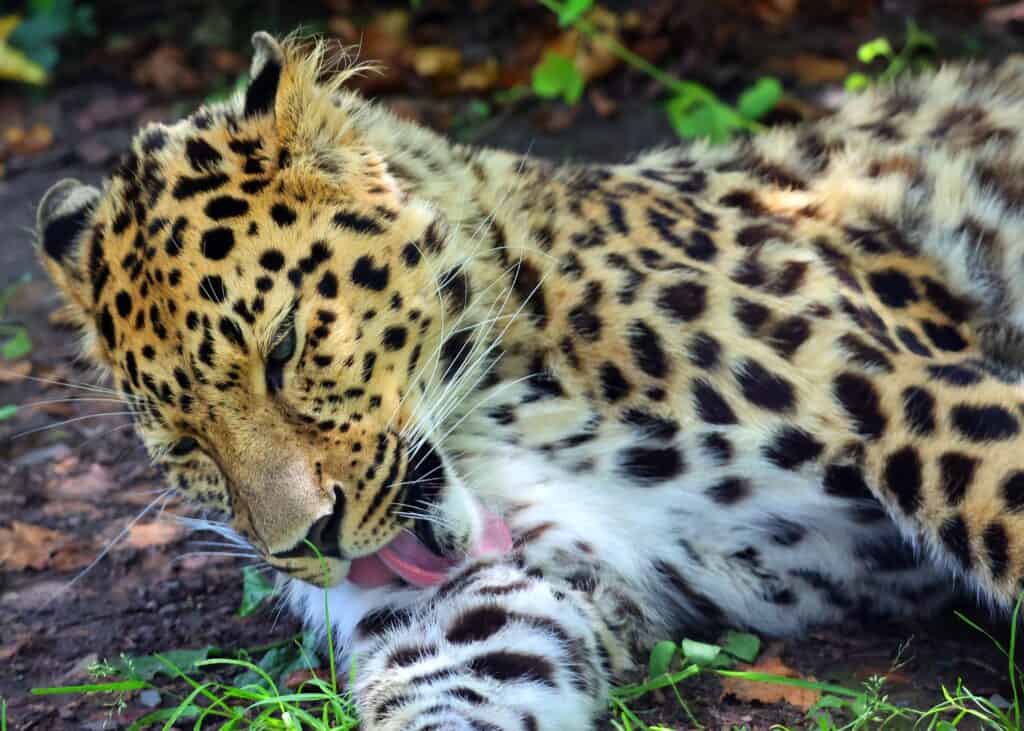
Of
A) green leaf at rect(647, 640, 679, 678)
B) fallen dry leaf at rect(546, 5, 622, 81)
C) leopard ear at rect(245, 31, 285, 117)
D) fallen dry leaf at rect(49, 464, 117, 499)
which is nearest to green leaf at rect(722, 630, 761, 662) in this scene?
green leaf at rect(647, 640, 679, 678)

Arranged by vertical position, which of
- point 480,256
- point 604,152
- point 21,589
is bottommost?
point 21,589

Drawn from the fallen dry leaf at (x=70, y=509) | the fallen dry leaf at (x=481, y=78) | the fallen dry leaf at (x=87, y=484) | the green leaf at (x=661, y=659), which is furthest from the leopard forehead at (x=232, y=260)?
the fallen dry leaf at (x=481, y=78)

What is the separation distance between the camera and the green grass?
3266 millimetres

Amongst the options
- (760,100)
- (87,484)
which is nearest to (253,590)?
(87,484)

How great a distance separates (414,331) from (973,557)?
1.50 meters

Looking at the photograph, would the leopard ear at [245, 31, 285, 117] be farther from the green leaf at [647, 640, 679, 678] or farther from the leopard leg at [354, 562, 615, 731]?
the green leaf at [647, 640, 679, 678]

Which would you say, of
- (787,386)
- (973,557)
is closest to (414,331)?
(787,386)

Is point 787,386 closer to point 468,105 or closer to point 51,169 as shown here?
point 468,105

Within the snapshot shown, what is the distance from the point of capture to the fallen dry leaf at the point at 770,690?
11.5 feet

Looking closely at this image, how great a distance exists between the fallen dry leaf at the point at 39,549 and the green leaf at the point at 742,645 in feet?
7.44

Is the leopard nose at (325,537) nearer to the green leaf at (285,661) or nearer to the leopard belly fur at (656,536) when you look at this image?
the leopard belly fur at (656,536)

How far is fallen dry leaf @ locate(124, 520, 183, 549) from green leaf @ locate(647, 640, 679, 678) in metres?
1.94

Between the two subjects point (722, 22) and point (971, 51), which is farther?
point (722, 22)

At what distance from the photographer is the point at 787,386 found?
11.7 ft
